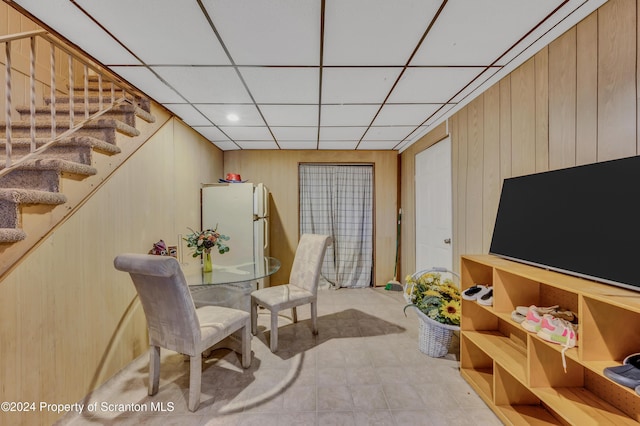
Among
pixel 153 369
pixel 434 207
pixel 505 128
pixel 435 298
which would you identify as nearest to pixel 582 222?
pixel 505 128

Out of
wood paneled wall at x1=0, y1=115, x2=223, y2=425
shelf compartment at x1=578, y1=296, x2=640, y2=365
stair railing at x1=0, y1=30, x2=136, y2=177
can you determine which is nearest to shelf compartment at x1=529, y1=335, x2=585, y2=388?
shelf compartment at x1=578, y1=296, x2=640, y2=365

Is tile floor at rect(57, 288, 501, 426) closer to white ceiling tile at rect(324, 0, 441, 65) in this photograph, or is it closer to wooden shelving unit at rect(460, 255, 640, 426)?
wooden shelving unit at rect(460, 255, 640, 426)

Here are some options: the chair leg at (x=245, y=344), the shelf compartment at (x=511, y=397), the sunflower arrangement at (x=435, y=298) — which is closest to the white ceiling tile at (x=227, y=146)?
the chair leg at (x=245, y=344)

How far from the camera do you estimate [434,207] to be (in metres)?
3.42

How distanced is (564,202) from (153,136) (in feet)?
10.6

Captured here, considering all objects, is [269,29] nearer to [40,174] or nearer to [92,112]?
[40,174]

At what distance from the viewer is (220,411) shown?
5.73 ft

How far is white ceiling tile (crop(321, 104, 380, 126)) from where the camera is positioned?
2.68 metres

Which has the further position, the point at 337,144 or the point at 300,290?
the point at 337,144

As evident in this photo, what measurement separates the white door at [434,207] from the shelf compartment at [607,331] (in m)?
1.86

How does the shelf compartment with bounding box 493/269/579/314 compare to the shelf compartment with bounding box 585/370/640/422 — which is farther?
the shelf compartment with bounding box 493/269/579/314

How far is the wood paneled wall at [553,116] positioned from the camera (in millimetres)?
1309

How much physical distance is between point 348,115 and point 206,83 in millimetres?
1426

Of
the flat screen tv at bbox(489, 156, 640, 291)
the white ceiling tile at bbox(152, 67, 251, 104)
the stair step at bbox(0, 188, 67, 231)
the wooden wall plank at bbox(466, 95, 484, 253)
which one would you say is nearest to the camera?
the flat screen tv at bbox(489, 156, 640, 291)
